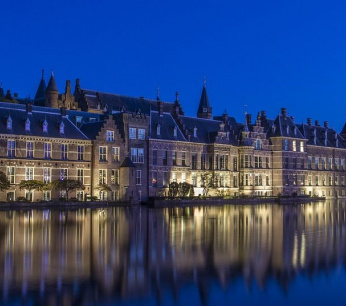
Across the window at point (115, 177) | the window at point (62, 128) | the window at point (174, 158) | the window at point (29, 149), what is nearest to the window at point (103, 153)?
the window at point (115, 177)

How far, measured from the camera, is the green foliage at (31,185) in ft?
206

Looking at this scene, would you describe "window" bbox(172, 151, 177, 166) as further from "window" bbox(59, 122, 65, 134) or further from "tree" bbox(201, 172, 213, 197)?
"window" bbox(59, 122, 65, 134)

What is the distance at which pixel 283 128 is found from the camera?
99.8m

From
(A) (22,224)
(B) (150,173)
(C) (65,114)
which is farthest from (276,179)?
(A) (22,224)

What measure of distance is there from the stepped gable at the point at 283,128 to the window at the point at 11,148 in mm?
47564

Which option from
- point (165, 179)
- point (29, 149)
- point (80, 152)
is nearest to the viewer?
point (29, 149)

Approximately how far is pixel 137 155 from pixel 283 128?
33.1 m

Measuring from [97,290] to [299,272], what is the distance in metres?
6.93

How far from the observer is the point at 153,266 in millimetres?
20719

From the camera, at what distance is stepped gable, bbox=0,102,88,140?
64.9 meters

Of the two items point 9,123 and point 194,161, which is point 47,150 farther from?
point 194,161

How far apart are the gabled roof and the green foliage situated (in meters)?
46.6

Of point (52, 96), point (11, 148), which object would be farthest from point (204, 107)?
point (11, 148)

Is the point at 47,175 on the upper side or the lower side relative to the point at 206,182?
upper
